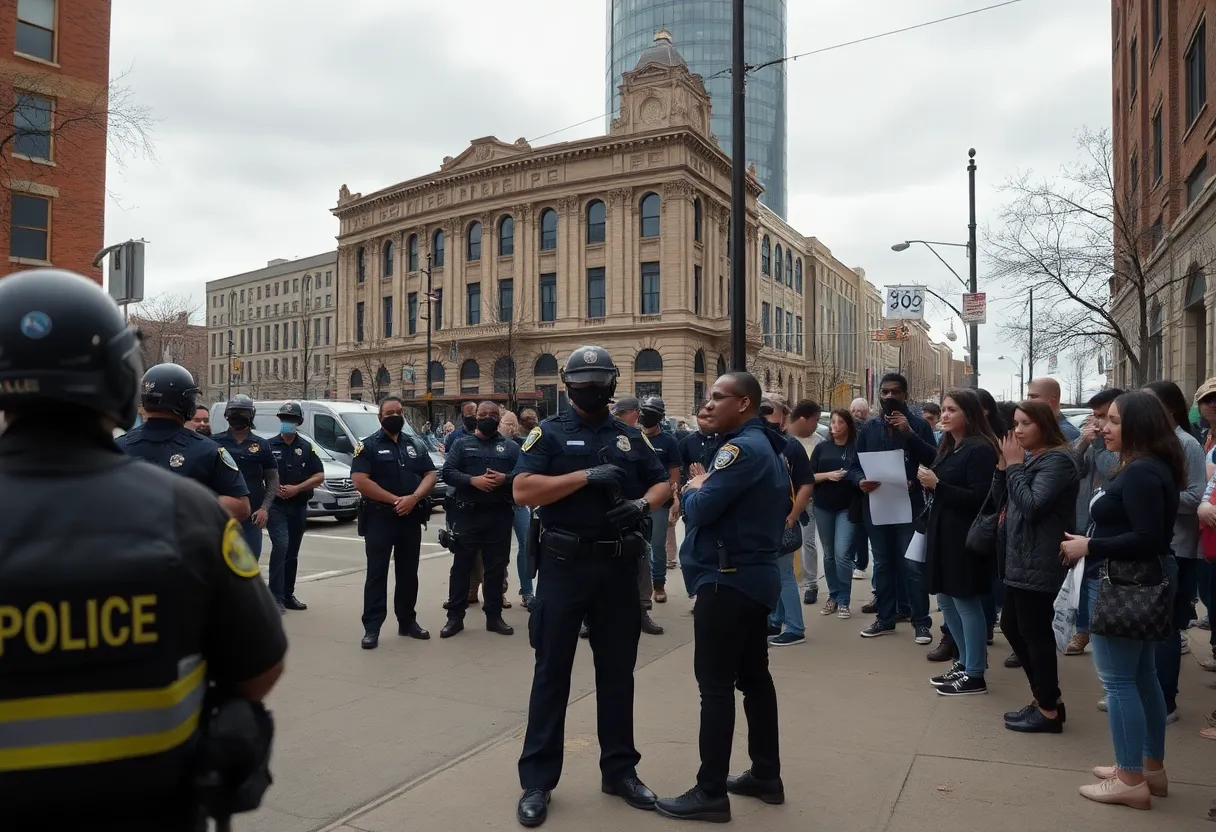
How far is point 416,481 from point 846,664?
4.04 meters

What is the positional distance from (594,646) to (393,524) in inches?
153

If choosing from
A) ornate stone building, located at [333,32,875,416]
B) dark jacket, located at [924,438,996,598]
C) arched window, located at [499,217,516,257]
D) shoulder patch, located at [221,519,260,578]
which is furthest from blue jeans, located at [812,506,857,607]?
arched window, located at [499,217,516,257]

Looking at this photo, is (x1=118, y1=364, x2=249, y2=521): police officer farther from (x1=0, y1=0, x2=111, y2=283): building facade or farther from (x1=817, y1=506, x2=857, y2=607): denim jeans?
(x1=0, y1=0, x2=111, y2=283): building facade

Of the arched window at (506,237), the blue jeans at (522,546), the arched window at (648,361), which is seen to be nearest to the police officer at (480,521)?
the blue jeans at (522,546)

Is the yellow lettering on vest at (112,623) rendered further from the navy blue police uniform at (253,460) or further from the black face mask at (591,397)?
the navy blue police uniform at (253,460)

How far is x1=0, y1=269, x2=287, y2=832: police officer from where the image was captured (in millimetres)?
1504

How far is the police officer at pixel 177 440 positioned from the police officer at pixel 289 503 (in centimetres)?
257

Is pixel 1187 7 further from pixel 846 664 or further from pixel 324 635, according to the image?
pixel 324 635

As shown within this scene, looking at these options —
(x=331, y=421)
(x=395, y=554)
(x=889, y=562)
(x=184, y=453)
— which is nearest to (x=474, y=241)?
(x=331, y=421)

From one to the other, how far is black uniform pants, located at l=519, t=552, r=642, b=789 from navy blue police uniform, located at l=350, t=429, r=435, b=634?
3.65m

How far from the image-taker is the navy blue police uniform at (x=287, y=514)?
348 inches

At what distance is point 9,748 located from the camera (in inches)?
59.0

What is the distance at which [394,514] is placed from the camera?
25.2 ft

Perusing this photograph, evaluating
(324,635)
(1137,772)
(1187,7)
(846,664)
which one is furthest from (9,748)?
(1187,7)
